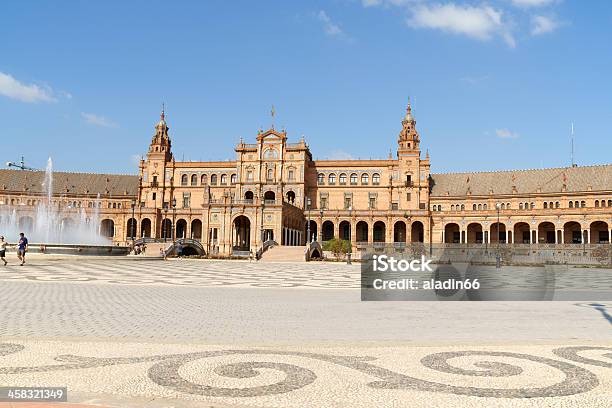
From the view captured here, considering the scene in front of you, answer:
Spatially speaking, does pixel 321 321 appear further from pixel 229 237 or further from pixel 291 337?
pixel 229 237

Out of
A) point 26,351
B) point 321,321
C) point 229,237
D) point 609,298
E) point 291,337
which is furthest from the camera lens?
point 229,237

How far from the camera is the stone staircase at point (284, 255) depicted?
198 feet

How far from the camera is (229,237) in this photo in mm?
73125

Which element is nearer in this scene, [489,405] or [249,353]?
[489,405]

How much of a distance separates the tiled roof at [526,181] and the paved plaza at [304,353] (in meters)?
85.4

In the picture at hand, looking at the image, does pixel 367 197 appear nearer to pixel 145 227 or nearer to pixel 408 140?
pixel 408 140

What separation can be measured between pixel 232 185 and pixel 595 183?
66946 millimetres

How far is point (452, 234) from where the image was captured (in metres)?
96.8

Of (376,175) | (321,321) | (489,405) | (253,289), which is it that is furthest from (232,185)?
(489,405)

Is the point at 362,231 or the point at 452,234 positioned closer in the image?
the point at 452,234

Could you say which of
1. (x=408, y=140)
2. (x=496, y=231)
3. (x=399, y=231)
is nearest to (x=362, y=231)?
(x=399, y=231)

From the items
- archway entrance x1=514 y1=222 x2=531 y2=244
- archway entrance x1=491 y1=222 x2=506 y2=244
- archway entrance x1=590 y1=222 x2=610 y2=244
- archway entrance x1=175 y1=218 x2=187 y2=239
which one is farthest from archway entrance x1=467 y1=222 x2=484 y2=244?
archway entrance x1=175 y1=218 x2=187 y2=239

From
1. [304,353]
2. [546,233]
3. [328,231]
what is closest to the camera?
[304,353]

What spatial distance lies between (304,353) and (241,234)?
75.6 metres
